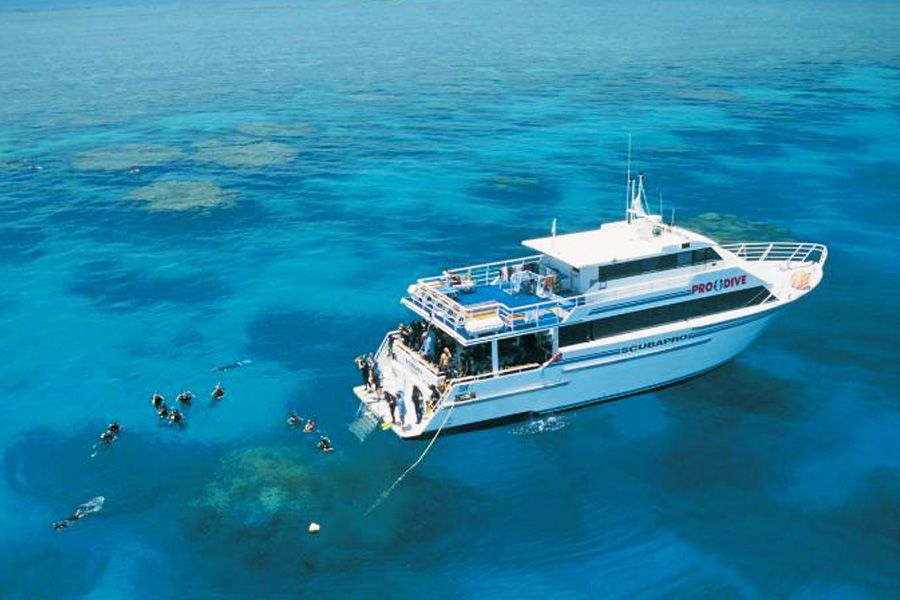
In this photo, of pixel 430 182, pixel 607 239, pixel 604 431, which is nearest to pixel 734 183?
pixel 430 182

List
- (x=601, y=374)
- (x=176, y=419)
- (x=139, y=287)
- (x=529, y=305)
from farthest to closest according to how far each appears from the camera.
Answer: (x=139, y=287) < (x=176, y=419) < (x=601, y=374) < (x=529, y=305)

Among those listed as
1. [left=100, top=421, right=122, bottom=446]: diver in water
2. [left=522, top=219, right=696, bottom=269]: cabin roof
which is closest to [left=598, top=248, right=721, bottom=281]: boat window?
[left=522, top=219, right=696, bottom=269]: cabin roof

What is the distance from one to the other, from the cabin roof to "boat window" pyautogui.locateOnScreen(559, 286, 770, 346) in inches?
92.6

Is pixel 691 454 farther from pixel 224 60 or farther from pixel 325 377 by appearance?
pixel 224 60

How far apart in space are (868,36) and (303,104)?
114 metres

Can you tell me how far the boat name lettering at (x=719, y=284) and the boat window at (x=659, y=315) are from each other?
372 millimetres

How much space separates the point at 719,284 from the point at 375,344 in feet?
53.7

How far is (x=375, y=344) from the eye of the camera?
40469mm

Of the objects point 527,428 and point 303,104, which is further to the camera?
point 303,104

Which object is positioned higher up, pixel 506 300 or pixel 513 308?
pixel 513 308

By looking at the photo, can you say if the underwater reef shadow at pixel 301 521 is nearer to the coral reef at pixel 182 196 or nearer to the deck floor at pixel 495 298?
the deck floor at pixel 495 298

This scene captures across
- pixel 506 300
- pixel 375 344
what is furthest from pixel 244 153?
pixel 506 300

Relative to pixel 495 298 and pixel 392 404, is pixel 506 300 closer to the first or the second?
pixel 495 298

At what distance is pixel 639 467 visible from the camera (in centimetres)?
3097
